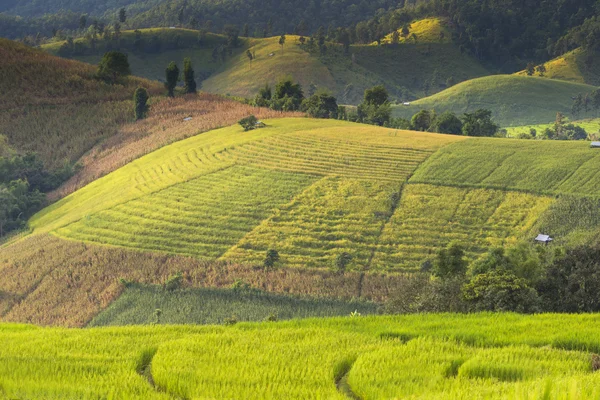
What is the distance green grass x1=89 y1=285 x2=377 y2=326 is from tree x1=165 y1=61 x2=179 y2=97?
60544mm

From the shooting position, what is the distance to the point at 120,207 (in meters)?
59.5

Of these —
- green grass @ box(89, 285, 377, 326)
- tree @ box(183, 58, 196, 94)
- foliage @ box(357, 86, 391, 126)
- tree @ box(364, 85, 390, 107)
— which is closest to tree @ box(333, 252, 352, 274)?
green grass @ box(89, 285, 377, 326)

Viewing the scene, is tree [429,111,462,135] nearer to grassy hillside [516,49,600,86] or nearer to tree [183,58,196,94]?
tree [183,58,196,94]

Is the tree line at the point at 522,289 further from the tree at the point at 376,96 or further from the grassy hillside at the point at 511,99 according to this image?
the grassy hillside at the point at 511,99

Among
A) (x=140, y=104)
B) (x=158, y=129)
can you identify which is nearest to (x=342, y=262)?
(x=158, y=129)

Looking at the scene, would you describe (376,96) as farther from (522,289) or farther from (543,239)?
(522,289)

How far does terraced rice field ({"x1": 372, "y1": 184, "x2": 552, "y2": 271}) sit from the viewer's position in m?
46.1

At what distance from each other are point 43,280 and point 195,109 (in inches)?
1940

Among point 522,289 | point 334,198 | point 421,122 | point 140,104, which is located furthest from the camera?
point 421,122

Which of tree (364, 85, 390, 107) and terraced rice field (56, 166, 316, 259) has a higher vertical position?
tree (364, 85, 390, 107)

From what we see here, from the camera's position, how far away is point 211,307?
4191cm

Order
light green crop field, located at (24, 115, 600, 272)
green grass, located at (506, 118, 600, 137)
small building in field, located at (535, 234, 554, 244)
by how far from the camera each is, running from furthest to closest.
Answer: green grass, located at (506, 118, 600, 137) → light green crop field, located at (24, 115, 600, 272) → small building in field, located at (535, 234, 554, 244)

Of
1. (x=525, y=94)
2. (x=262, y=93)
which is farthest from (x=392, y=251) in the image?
(x=525, y=94)

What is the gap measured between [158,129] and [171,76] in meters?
16.1
